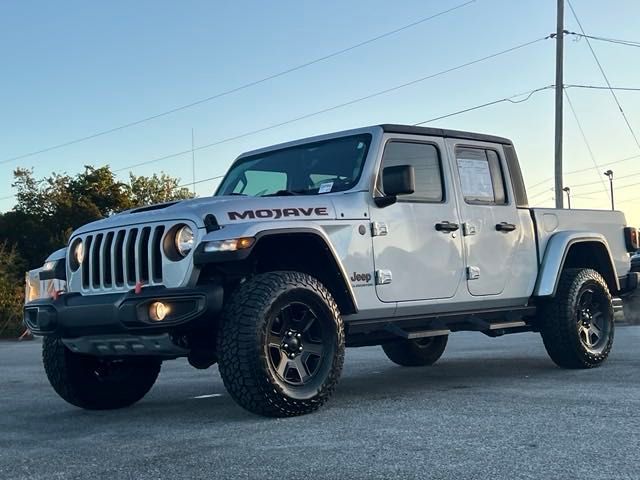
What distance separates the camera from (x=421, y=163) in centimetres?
707

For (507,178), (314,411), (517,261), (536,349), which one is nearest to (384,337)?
(314,411)

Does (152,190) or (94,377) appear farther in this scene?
(152,190)

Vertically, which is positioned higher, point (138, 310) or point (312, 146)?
point (312, 146)

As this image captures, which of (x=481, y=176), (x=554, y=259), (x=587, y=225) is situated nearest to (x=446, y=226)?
(x=481, y=176)

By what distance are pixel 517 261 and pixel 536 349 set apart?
10.6 ft

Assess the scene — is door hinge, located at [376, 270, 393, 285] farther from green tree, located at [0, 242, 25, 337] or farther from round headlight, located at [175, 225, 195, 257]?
green tree, located at [0, 242, 25, 337]

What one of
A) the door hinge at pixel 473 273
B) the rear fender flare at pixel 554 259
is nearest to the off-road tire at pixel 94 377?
the door hinge at pixel 473 273

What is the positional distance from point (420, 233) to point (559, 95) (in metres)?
21.1

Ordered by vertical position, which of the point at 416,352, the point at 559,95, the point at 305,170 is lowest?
the point at 416,352

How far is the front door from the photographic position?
6363mm

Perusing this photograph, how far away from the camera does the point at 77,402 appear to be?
6.46 m

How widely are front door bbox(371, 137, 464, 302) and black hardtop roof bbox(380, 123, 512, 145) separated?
6cm

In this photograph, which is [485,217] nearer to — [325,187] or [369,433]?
[325,187]

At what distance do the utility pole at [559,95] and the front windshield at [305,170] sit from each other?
19705mm
